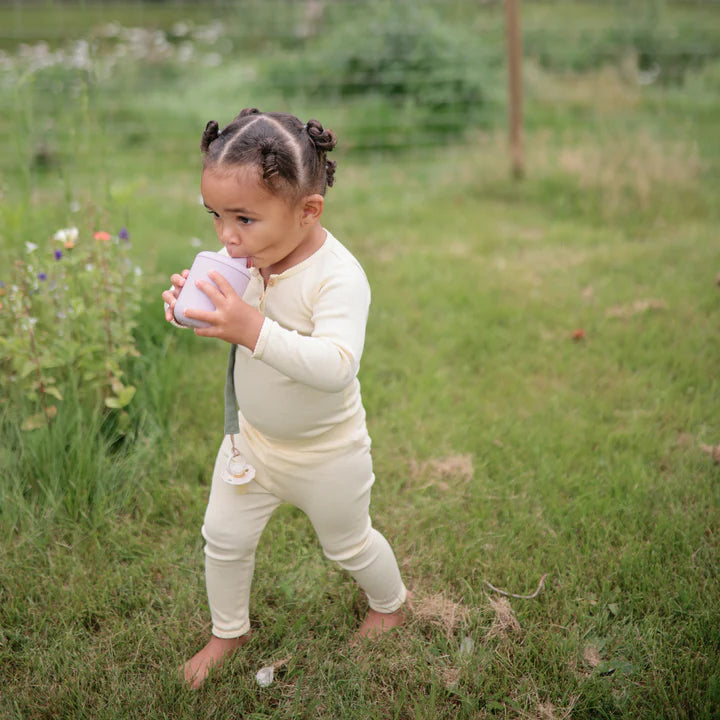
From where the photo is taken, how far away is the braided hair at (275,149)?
160 centimetres

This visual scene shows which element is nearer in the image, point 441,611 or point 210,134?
point 210,134

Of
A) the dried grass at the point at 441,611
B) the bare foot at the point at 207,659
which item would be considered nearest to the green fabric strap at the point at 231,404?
the bare foot at the point at 207,659

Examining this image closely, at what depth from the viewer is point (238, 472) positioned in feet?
6.30

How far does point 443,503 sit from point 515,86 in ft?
15.5

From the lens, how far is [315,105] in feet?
26.6

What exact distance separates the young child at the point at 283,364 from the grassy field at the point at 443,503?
19 centimetres

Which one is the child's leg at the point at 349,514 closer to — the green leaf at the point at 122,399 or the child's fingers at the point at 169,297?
A: the child's fingers at the point at 169,297

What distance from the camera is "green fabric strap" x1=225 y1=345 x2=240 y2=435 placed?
6.19 feet

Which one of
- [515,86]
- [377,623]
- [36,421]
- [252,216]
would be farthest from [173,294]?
[515,86]

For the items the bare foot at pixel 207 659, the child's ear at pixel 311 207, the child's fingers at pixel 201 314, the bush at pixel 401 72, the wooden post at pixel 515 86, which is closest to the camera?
the child's fingers at pixel 201 314

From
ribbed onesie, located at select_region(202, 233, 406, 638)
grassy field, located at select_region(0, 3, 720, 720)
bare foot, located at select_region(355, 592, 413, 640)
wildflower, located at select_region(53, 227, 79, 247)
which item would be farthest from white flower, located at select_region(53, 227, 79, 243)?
bare foot, located at select_region(355, 592, 413, 640)

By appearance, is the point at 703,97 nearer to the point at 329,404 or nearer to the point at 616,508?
the point at 616,508

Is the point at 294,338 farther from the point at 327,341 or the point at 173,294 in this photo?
the point at 173,294

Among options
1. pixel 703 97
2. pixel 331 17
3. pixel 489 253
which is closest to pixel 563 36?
pixel 703 97
